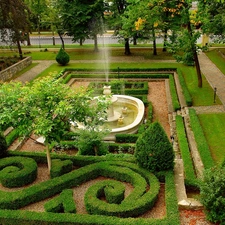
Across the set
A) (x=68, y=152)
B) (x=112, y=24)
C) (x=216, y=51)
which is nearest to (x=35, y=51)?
(x=112, y=24)

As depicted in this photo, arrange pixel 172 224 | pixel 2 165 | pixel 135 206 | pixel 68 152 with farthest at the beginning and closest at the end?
pixel 68 152 < pixel 2 165 < pixel 135 206 < pixel 172 224

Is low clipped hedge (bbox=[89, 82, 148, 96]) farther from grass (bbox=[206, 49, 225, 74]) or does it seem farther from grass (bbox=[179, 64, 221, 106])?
grass (bbox=[206, 49, 225, 74])

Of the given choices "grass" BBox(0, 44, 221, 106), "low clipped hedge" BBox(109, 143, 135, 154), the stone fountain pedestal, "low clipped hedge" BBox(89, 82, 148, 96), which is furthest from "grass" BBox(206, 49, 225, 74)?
"low clipped hedge" BBox(109, 143, 135, 154)

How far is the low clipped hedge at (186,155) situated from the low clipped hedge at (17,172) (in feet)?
14.1

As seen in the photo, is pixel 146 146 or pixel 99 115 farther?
pixel 99 115

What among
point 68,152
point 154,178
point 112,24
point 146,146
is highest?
point 112,24

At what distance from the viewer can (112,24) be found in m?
26.5

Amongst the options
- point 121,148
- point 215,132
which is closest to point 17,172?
point 121,148

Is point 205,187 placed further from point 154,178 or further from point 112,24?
point 112,24

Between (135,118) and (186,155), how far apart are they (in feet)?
14.5

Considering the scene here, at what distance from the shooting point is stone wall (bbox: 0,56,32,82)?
2103cm

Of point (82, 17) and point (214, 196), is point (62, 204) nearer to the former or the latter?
point (214, 196)

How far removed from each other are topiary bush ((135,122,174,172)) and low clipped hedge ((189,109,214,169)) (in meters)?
2.22

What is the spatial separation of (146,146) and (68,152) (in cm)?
464
